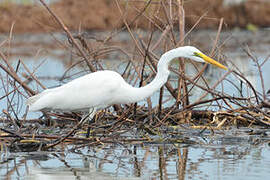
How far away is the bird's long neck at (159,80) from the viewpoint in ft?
19.4

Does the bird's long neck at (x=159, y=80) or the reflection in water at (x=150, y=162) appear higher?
the bird's long neck at (x=159, y=80)

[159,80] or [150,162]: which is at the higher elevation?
[159,80]

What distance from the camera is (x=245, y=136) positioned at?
6.63m

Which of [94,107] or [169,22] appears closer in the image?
[94,107]

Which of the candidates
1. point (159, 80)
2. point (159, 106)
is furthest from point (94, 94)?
point (159, 106)

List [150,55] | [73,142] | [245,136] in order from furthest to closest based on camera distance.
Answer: [150,55] → [245,136] → [73,142]

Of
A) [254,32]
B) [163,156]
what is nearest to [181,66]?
[163,156]

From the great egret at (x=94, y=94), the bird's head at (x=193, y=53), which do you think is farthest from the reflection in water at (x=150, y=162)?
the bird's head at (x=193, y=53)

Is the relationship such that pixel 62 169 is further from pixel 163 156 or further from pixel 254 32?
pixel 254 32

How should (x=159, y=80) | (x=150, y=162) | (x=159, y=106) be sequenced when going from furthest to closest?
1. (x=159, y=106)
2. (x=159, y=80)
3. (x=150, y=162)

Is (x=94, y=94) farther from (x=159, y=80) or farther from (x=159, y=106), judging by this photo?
(x=159, y=106)

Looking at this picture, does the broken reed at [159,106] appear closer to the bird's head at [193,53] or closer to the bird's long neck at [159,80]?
the bird's long neck at [159,80]

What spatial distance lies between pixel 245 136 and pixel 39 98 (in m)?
2.22

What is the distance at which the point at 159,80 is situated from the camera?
6.03 metres
